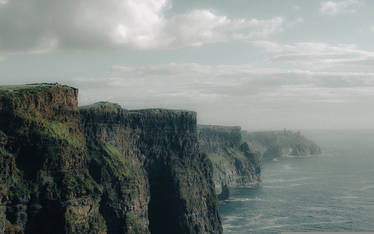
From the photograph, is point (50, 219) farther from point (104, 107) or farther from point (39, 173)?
point (104, 107)

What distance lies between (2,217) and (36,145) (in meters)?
21.1

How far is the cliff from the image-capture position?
10775cm

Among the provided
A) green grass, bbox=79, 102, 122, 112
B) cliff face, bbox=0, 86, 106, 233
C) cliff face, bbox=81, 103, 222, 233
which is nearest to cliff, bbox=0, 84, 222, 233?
cliff face, bbox=0, 86, 106, 233

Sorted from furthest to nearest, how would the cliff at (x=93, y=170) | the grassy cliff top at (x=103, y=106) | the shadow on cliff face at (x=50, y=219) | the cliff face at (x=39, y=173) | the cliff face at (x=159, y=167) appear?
the cliff face at (x=159, y=167) < the grassy cliff top at (x=103, y=106) < the cliff at (x=93, y=170) < the shadow on cliff face at (x=50, y=219) < the cliff face at (x=39, y=173)

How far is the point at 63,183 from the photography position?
11144cm

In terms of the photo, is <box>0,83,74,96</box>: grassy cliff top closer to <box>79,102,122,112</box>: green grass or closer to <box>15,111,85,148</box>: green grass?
<box>15,111,85,148</box>: green grass

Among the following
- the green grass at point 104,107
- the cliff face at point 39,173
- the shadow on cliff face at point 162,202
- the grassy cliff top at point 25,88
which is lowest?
the shadow on cliff face at point 162,202

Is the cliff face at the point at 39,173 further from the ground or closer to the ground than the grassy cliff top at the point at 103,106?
closer to the ground

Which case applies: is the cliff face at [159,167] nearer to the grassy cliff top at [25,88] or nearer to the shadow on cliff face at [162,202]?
the shadow on cliff face at [162,202]

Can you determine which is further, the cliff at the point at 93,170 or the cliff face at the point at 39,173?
the cliff at the point at 93,170

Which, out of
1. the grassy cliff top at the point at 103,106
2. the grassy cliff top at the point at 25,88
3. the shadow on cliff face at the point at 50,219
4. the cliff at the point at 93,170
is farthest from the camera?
the grassy cliff top at the point at 103,106

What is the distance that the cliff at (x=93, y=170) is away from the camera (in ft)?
354

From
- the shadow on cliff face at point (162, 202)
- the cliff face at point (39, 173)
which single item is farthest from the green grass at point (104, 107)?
the cliff face at point (39, 173)

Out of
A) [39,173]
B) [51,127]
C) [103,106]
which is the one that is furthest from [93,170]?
[39,173]
